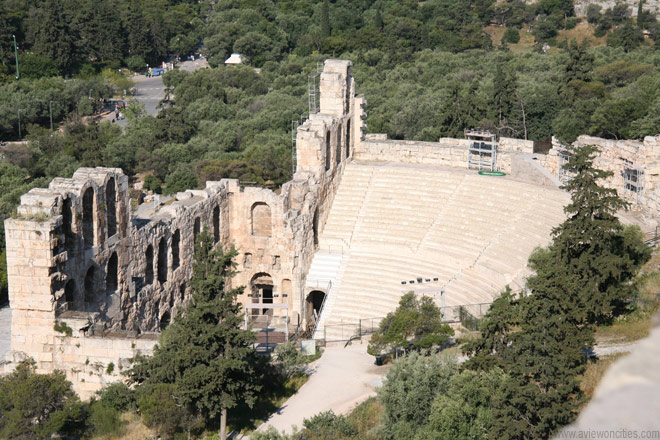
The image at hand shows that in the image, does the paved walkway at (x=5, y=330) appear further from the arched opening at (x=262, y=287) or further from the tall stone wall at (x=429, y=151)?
the tall stone wall at (x=429, y=151)

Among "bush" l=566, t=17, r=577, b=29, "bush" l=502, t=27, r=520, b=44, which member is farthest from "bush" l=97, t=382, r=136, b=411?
"bush" l=566, t=17, r=577, b=29

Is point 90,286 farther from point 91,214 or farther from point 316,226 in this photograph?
point 316,226

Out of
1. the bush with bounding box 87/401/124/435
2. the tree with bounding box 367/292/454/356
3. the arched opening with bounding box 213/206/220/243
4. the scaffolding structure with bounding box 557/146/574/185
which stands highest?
the scaffolding structure with bounding box 557/146/574/185

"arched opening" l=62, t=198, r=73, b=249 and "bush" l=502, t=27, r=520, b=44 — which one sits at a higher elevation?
"bush" l=502, t=27, r=520, b=44

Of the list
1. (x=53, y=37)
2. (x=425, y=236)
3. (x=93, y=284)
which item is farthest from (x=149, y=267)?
(x=53, y=37)

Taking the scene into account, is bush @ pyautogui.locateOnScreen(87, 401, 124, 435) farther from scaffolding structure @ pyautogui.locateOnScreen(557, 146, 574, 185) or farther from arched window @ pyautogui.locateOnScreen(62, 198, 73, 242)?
scaffolding structure @ pyautogui.locateOnScreen(557, 146, 574, 185)

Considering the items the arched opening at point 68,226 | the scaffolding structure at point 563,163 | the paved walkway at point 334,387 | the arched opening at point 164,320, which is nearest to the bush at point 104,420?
the paved walkway at point 334,387
